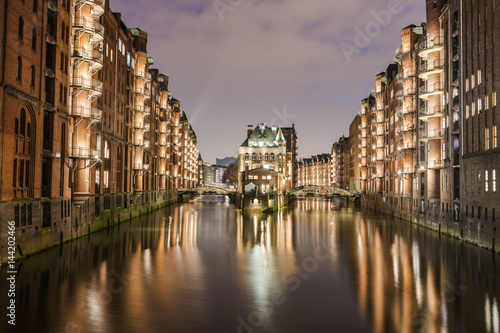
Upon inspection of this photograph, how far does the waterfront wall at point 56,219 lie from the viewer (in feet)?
87.9

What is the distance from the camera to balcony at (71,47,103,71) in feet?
123

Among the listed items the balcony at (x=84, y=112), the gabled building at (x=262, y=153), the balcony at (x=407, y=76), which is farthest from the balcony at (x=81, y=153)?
the gabled building at (x=262, y=153)

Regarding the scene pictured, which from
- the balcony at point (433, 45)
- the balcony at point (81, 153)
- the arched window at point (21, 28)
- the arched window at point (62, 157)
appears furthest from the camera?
the balcony at point (433, 45)

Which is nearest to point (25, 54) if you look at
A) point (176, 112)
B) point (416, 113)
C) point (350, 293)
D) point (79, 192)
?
point (79, 192)

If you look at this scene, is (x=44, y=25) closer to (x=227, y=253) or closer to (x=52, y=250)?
(x=52, y=250)

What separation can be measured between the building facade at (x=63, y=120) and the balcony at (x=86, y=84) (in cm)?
9

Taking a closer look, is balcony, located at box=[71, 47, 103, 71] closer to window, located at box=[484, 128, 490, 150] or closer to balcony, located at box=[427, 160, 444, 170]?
window, located at box=[484, 128, 490, 150]

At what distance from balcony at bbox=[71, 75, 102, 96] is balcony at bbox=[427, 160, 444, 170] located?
1385 inches

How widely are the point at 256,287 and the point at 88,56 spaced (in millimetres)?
26870

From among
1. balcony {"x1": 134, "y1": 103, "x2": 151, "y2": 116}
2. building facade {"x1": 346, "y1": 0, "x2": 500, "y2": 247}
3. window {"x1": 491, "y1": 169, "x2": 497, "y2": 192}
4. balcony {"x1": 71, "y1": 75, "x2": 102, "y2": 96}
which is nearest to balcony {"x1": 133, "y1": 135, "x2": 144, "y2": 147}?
balcony {"x1": 134, "y1": 103, "x2": 151, "y2": 116}

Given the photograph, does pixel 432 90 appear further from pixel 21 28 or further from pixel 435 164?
pixel 21 28

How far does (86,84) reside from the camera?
38.0m

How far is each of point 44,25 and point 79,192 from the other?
1453cm

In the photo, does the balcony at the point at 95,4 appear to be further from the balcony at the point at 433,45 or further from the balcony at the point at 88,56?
the balcony at the point at 433,45
